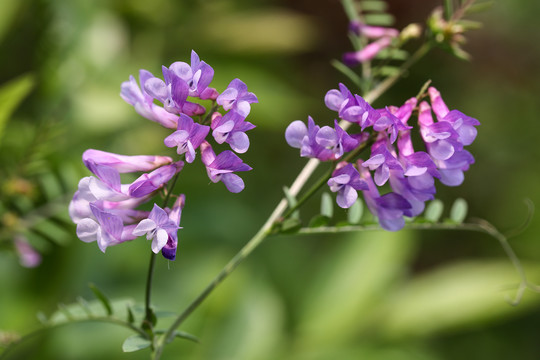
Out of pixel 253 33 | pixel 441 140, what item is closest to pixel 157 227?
pixel 441 140

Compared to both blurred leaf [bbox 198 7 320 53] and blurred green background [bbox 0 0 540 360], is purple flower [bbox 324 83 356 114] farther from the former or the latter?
blurred leaf [bbox 198 7 320 53]

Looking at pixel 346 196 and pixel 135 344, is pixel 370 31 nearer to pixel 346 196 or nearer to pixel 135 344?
pixel 346 196

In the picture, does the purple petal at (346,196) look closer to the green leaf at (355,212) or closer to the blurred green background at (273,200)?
the green leaf at (355,212)

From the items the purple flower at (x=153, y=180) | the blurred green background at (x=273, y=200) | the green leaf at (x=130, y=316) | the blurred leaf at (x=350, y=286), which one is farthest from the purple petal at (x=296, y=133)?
the blurred leaf at (x=350, y=286)

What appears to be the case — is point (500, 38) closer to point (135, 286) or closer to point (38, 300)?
point (135, 286)

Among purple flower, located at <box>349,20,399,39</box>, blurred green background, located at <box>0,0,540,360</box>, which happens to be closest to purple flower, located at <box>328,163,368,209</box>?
purple flower, located at <box>349,20,399,39</box>
